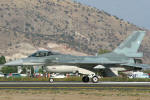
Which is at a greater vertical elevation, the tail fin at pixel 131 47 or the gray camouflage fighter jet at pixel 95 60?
the tail fin at pixel 131 47

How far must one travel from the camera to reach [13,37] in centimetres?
18362

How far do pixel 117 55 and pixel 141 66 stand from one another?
8.59 ft

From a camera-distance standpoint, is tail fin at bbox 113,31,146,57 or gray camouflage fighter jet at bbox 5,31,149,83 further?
tail fin at bbox 113,31,146,57

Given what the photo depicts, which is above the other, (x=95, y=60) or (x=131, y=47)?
(x=131, y=47)

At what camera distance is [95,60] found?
38969 millimetres

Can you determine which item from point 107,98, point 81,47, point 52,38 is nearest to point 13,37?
point 52,38

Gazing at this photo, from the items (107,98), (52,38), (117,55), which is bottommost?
(107,98)

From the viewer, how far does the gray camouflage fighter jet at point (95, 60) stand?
1515 inches

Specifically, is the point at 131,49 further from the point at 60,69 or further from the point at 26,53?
the point at 26,53

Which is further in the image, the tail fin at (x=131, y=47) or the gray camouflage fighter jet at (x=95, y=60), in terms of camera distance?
the tail fin at (x=131, y=47)

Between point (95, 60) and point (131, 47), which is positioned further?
point (131, 47)

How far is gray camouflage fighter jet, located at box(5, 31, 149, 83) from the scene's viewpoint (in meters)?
38.5

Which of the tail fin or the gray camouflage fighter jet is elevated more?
the tail fin

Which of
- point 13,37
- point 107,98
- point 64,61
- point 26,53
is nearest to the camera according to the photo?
point 107,98
